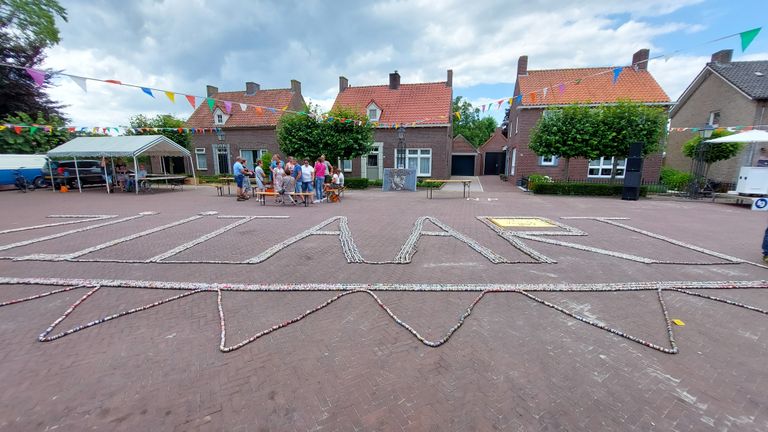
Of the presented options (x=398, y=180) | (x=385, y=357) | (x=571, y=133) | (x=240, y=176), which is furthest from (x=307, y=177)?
(x=571, y=133)

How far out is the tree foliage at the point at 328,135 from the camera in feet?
60.4

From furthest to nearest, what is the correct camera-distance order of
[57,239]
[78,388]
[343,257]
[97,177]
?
[97,177] < [57,239] < [343,257] < [78,388]

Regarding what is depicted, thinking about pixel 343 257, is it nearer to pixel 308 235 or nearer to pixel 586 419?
pixel 308 235

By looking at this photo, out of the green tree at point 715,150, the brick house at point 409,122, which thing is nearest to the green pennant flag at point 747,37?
the green tree at point 715,150

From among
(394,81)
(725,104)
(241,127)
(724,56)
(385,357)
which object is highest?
(724,56)

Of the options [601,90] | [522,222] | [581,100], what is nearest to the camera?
[522,222]

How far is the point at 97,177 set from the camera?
20.3 m

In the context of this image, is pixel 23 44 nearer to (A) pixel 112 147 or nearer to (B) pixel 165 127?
(B) pixel 165 127

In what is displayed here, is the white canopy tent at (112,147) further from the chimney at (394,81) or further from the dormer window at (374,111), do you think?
the chimney at (394,81)

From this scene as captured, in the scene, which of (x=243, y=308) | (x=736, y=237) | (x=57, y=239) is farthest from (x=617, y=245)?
(x=57, y=239)

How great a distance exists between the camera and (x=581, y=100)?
21812mm

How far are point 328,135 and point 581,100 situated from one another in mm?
16825

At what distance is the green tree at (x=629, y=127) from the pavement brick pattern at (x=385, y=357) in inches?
420

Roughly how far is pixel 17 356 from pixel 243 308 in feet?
6.61
